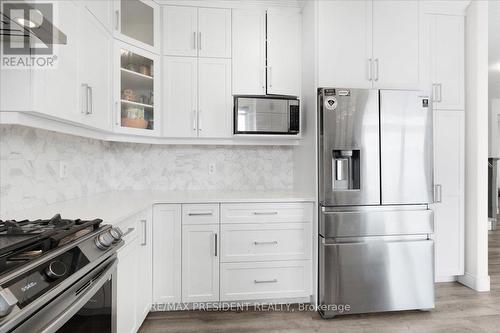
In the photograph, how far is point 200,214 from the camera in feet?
7.23

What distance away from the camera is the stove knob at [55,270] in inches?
31.3

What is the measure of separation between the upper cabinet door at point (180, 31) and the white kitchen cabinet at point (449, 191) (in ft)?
7.70

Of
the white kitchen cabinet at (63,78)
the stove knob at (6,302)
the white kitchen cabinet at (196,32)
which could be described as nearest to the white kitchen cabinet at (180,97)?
the white kitchen cabinet at (196,32)

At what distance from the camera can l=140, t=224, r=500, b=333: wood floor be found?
2.02 metres

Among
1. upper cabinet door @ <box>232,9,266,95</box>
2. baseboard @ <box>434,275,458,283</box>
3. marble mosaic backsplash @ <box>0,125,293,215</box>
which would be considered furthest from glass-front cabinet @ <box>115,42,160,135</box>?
baseboard @ <box>434,275,458,283</box>

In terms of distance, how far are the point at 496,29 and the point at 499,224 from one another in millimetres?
3893

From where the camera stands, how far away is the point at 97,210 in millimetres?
1673

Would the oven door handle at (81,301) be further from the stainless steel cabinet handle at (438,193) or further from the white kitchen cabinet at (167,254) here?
the stainless steel cabinet handle at (438,193)

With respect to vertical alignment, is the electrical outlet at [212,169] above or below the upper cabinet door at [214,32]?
below

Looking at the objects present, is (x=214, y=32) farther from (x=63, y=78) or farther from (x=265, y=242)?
(x=265, y=242)

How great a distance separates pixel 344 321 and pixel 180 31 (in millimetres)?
2791

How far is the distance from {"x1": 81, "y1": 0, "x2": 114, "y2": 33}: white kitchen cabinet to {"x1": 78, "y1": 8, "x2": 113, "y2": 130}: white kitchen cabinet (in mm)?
36

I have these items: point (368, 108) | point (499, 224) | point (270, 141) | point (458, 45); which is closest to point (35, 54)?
point (270, 141)

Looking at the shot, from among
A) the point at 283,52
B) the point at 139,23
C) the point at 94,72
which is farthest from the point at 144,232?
the point at 283,52
